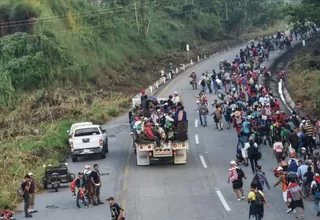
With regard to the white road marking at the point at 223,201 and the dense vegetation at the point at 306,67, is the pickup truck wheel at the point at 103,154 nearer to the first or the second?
the white road marking at the point at 223,201

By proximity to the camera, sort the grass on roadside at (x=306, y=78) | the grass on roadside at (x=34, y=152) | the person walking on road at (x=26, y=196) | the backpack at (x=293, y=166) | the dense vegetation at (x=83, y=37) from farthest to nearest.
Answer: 1. the dense vegetation at (x=83, y=37)
2. the grass on roadside at (x=306, y=78)
3. the grass on roadside at (x=34, y=152)
4. the person walking on road at (x=26, y=196)
5. the backpack at (x=293, y=166)

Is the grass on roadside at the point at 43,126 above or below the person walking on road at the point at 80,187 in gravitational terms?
below

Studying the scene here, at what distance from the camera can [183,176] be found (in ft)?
95.2

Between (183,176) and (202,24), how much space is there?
62.7 meters

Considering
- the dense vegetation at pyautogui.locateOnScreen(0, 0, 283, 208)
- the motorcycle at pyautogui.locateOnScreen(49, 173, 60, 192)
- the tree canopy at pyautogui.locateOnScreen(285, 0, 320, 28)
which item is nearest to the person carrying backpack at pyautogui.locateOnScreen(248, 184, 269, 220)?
the dense vegetation at pyautogui.locateOnScreen(0, 0, 283, 208)

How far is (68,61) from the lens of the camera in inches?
2184

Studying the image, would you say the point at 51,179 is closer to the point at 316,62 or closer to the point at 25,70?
the point at 25,70

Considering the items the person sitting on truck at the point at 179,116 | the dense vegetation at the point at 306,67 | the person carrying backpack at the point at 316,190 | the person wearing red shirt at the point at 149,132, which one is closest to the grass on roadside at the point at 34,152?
the person wearing red shirt at the point at 149,132

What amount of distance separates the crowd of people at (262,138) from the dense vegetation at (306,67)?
247 centimetres

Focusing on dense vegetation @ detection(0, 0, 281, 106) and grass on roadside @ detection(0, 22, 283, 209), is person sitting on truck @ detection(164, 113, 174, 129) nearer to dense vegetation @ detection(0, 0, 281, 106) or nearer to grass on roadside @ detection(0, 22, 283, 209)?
grass on roadside @ detection(0, 22, 283, 209)

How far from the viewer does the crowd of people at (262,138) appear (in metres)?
22.2

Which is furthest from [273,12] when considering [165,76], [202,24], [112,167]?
[112,167]

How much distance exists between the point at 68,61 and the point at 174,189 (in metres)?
30.0

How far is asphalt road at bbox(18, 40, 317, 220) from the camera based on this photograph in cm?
2362
